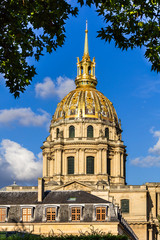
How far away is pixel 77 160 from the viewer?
117375 millimetres

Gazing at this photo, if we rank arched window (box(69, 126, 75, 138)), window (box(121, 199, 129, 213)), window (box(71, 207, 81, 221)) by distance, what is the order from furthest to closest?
1. arched window (box(69, 126, 75, 138))
2. window (box(121, 199, 129, 213))
3. window (box(71, 207, 81, 221))

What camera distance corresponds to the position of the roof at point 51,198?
6190 centimetres

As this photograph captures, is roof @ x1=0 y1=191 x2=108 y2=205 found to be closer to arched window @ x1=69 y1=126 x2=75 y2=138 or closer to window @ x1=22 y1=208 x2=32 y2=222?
window @ x1=22 y1=208 x2=32 y2=222

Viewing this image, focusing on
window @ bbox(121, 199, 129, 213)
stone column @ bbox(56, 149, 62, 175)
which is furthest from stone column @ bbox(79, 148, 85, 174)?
window @ bbox(121, 199, 129, 213)

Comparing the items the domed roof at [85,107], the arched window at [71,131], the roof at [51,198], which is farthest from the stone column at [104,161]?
the roof at [51,198]

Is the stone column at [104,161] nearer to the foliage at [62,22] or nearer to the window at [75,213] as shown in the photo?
the window at [75,213]

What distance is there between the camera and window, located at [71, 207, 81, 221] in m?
59.0

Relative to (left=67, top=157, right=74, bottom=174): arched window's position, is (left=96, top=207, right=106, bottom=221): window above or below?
below

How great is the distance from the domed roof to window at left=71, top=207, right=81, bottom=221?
63071 millimetres

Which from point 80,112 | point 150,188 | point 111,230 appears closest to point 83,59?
point 80,112

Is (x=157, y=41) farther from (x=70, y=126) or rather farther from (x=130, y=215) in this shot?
(x=70, y=126)

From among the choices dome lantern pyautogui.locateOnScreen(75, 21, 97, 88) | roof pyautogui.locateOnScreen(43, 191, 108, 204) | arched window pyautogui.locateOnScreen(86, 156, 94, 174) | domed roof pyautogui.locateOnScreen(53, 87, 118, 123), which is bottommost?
roof pyautogui.locateOnScreen(43, 191, 108, 204)

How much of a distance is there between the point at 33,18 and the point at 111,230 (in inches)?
1666

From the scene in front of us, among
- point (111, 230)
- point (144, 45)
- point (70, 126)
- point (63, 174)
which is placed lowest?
point (111, 230)
